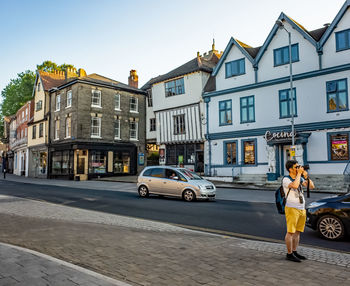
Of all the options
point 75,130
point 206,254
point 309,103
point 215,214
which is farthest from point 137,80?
point 206,254

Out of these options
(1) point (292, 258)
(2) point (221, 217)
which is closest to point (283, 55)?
(2) point (221, 217)

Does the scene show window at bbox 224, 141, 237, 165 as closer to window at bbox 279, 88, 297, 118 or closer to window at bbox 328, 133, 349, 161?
window at bbox 279, 88, 297, 118

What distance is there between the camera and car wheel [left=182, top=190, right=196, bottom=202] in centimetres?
1493

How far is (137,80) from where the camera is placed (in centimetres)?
4275

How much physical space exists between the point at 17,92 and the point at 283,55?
153 feet

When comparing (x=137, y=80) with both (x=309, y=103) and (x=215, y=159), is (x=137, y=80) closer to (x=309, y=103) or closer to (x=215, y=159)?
(x=215, y=159)

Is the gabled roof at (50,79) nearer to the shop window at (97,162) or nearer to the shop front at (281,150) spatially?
the shop window at (97,162)

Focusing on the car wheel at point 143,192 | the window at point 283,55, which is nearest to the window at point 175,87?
the window at point 283,55

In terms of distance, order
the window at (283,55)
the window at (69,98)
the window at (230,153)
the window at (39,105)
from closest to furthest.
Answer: the window at (283,55) < the window at (230,153) < the window at (69,98) < the window at (39,105)

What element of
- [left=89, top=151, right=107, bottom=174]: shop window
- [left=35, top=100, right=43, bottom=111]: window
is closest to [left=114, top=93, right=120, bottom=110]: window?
[left=89, top=151, right=107, bottom=174]: shop window

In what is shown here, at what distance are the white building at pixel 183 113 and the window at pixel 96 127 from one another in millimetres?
6335

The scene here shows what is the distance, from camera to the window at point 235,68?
86.0 ft

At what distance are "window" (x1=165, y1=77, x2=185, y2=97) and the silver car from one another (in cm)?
1575

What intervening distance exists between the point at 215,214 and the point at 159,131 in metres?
22.3
